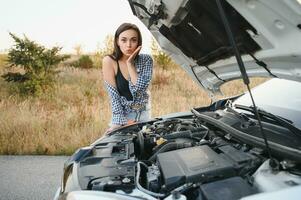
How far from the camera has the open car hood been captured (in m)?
1.81

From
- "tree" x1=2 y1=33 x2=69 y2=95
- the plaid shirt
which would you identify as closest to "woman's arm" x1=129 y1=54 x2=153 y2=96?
the plaid shirt

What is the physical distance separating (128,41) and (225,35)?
4.91 feet

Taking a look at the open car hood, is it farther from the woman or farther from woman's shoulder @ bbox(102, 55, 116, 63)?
woman's shoulder @ bbox(102, 55, 116, 63)

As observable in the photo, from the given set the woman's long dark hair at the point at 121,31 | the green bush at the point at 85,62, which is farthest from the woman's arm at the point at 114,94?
the green bush at the point at 85,62

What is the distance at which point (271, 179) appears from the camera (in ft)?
6.08

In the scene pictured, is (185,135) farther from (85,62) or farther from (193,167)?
(85,62)

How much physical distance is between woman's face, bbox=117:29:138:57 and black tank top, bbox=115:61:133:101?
0.22m

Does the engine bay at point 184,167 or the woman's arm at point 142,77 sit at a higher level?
the woman's arm at point 142,77

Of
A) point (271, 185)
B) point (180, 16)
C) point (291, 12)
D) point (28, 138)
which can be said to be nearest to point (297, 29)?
point (291, 12)

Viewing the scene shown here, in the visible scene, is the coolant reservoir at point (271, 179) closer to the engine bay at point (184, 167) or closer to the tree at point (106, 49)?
the engine bay at point (184, 167)

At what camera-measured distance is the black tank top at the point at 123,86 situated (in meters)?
3.79

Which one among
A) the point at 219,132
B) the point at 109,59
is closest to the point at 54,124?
the point at 109,59

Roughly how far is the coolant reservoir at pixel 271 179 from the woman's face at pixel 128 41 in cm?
206

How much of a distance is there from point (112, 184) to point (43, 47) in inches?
489
